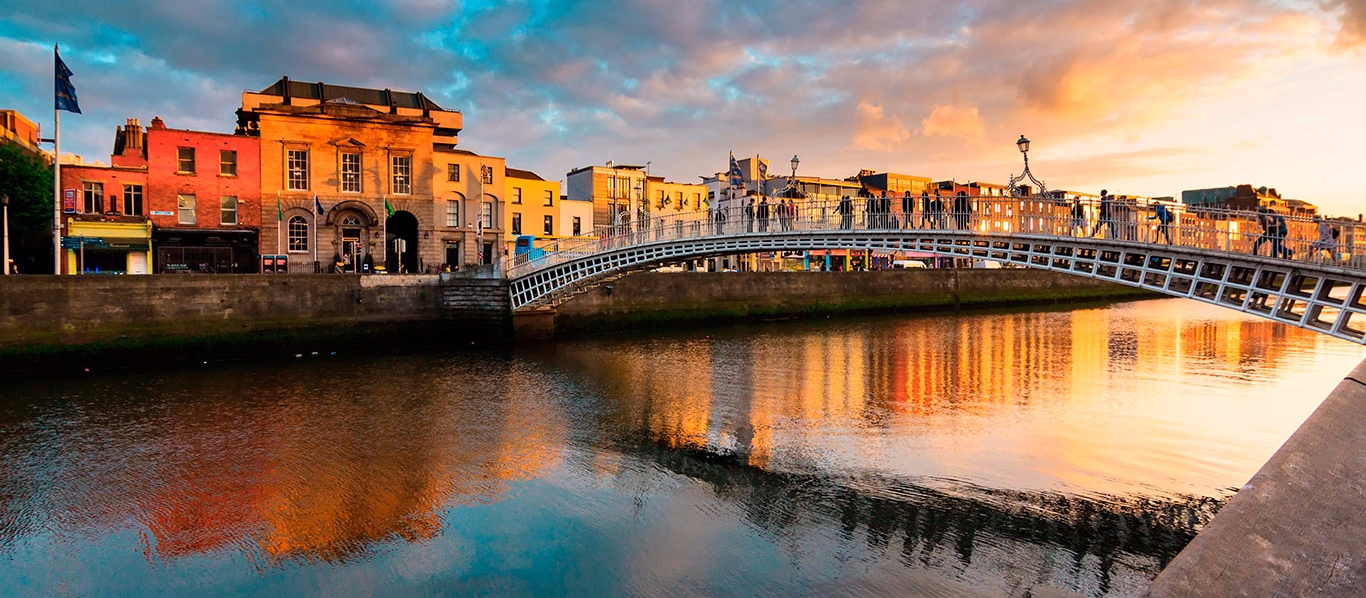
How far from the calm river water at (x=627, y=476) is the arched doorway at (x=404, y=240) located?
1272 cm

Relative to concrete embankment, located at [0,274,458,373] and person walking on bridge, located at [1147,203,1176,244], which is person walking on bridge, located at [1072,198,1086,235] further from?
concrete embankment, located at [0,274,458,373]

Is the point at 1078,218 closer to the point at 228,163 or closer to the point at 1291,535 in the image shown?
the point at 1291,535

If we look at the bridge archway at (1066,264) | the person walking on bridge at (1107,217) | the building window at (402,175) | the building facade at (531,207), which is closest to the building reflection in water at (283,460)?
the bridge archway at (1066,264)

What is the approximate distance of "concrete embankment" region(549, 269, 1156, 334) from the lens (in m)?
31.0

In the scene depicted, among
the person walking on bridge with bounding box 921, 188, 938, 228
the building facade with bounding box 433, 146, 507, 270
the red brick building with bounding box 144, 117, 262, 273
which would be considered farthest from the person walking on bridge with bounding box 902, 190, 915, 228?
the red brick building with bounding box 144, 117, 262, 273

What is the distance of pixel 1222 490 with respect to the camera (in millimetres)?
9977

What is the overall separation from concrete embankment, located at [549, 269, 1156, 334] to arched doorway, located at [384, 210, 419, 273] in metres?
8.43

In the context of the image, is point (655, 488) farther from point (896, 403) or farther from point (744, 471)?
point (896, 403)

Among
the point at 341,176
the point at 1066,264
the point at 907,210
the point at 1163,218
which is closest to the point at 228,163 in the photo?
the point at 341,176

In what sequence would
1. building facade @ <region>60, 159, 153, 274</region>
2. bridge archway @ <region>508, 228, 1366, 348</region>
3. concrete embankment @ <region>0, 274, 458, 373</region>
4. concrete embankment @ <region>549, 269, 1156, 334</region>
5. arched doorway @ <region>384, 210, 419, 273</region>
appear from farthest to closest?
1. arched doorway @ <region>384, 210, 419, 273</region>
2. concrete embankment @ <region>549, 269, 1156, 334</region>
3. building facade @ <region>60, 159, 153, 274</region>
4. concrete embankment @ <region>0, 274, 458, 373</region>
5. bridge archway @ <region>508, 228, 1366, 348</region>

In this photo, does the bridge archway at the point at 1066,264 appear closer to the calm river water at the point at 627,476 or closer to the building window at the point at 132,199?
the calm river water at the point at 627,476

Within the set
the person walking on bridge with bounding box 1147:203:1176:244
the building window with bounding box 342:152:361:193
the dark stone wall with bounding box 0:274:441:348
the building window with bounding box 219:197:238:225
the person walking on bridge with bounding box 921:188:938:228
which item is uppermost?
the building window with bounding box 342:152:361:193

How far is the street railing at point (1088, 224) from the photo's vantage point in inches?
448

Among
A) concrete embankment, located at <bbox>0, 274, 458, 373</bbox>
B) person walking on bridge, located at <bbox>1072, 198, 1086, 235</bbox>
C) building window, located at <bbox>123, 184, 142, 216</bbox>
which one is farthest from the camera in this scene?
building window, located at <bbox>123, 184, 142, 216</bbox>
